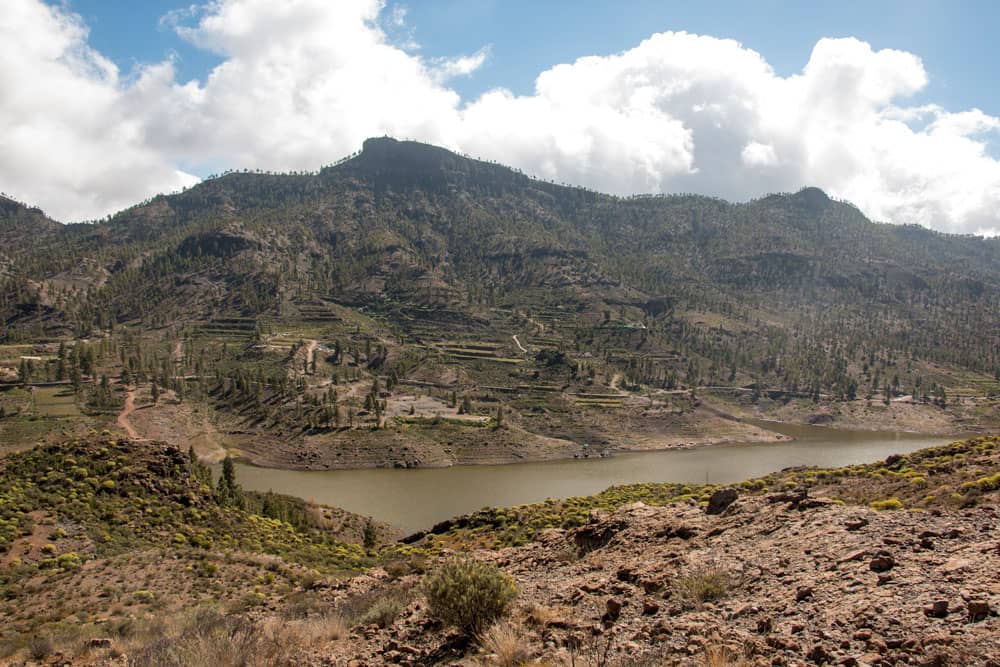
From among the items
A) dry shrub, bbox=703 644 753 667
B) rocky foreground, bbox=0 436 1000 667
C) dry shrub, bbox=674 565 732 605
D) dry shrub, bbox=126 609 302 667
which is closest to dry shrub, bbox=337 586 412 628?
rocky foreground, bbox=0 436 1000 667

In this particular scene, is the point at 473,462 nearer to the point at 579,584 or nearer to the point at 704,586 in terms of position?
the point at 579,584

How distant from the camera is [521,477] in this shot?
69.2 metres

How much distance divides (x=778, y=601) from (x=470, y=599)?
4.81m

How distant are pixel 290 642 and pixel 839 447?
99.4 metres

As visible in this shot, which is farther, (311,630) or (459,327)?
(459,327)

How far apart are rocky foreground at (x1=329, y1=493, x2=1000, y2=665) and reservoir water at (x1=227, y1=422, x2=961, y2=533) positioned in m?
38.0

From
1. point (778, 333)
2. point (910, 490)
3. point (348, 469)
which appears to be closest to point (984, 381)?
point (778, 333)

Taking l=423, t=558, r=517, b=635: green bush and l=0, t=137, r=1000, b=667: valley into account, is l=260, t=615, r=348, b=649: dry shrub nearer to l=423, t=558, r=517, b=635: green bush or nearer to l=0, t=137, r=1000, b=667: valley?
l=0, t=137, r=1000, b=667: valley

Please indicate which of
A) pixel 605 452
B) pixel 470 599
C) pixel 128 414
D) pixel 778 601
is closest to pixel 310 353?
pixel 128 414

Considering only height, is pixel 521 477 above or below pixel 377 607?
below

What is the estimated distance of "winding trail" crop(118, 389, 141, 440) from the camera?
69.3 meters

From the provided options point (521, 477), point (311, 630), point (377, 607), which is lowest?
point (521, 477)

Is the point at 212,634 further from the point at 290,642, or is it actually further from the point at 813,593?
the point at 813,593

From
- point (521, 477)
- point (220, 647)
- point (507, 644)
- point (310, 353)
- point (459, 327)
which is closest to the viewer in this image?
point (507, 644)
